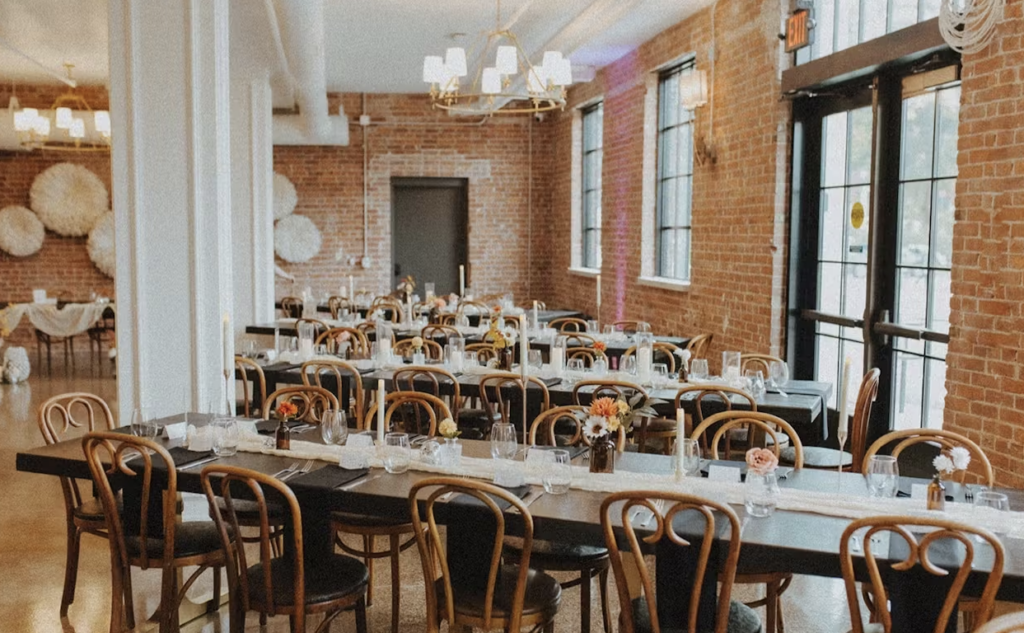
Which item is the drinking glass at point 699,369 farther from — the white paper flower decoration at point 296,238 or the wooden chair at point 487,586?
the white paper flower decoration at point 296,238

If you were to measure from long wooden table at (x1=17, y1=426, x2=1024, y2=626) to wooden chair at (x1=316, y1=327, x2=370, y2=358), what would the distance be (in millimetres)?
2976

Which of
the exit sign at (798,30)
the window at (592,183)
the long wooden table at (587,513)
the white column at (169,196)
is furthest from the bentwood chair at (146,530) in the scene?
the window at (592,183)

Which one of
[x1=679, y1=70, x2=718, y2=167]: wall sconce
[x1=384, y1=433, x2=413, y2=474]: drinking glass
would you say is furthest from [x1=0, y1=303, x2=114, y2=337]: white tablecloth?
[x1=384, y1=433, x2=413, y2=474]: drinking glass

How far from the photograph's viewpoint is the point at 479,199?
554 inches

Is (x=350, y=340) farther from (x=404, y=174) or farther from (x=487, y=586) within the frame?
(x=404, y=174)

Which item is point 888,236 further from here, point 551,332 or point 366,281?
point 366,281

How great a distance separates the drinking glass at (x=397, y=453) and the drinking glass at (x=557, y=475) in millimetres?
574

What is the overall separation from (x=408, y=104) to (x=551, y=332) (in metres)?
6.23

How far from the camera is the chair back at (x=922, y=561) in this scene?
2605 millimetres

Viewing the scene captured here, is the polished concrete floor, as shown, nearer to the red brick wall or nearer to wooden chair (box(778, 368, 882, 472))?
wooden chair (box(778, 368, 882, 472))

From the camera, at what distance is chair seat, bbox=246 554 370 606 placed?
3443 millimetres

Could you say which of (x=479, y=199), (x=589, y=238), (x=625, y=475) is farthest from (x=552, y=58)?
(x=479, y=199)

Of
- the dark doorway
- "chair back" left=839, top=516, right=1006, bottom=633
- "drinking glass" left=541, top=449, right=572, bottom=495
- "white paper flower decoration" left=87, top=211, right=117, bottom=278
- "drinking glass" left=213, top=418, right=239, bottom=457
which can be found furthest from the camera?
the dark doorway

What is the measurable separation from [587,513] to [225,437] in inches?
67.5
